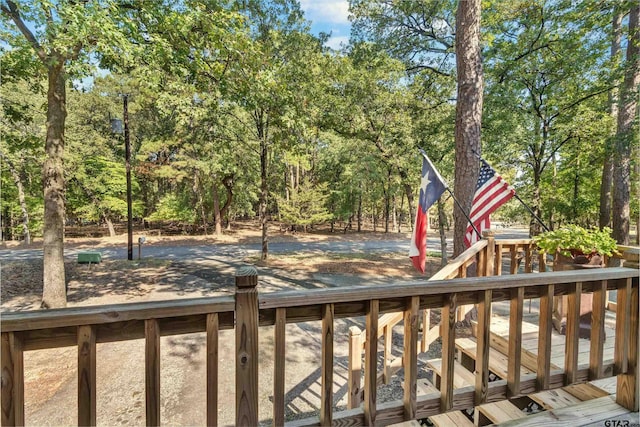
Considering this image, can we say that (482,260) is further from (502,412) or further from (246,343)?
(246,343)

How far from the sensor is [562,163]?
12797 mm

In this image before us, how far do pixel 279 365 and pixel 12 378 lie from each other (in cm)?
91

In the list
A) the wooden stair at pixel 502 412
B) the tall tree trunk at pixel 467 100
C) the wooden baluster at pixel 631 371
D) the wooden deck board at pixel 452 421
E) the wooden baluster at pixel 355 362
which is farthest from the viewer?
the tall tree trunk at pixel 467 100

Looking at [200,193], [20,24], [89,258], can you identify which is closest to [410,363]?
[20,24]

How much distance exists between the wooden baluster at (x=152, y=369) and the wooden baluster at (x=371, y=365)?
856 millimetres

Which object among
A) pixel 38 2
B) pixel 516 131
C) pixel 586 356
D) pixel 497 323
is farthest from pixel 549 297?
pixel 516 131

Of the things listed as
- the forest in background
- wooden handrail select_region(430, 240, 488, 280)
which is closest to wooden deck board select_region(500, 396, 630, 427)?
wooden handrail select_region(430, 240, 488, 280)

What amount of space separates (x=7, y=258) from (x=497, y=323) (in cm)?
1500

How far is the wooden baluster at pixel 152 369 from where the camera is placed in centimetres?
113

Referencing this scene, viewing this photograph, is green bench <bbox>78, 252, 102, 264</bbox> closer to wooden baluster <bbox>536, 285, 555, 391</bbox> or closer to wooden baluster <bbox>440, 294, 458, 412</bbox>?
wooden baluster <bbox>440, 294, 458, 412</bbox>

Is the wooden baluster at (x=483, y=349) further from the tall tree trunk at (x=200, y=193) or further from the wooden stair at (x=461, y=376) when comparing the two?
the tall tree trunk at (x=200, y=193)

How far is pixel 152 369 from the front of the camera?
1159 millimetres

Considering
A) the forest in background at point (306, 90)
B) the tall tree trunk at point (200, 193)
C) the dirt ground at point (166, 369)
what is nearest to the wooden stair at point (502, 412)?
the dirt ground at point (166, 369)

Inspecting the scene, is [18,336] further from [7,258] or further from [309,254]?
[7,258]
